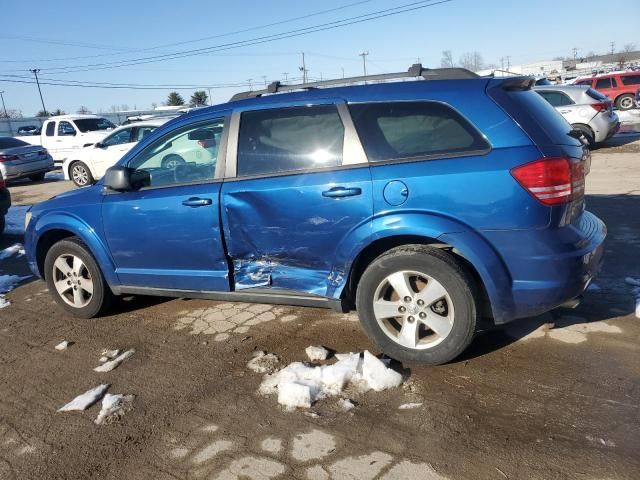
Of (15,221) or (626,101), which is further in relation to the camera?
(626,101)

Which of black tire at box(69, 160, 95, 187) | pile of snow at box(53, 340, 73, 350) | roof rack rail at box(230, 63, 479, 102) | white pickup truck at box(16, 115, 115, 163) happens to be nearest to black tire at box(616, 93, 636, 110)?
white pickup truck at box(16, 115, 115, 163)

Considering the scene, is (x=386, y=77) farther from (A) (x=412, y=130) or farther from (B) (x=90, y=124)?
(B) (x=90, y=124)

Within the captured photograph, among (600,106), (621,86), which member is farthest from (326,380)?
(621,86)

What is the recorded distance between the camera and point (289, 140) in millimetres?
3732

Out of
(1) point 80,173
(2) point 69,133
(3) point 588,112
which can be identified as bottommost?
(1) point 80,173

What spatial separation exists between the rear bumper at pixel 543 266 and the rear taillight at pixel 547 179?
20cm

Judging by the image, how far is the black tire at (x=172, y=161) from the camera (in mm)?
4250

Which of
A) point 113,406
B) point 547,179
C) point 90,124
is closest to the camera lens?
point 547,179

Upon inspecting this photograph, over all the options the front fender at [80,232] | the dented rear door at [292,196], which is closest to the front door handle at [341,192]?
the dented rear door at [292,196]

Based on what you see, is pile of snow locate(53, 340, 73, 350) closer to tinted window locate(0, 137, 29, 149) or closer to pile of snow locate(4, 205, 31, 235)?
pile of snow locate(4, 205, 31, 235)

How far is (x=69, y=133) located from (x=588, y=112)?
51.8 feet

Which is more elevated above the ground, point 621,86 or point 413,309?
point 621,86

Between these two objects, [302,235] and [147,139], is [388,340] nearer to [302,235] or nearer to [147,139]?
[302,235]

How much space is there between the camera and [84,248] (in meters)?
4.67
